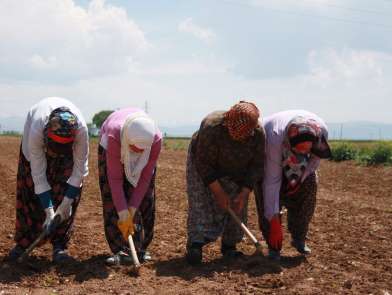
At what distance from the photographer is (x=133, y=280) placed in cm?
414

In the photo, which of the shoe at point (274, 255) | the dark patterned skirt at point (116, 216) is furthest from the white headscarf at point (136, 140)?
the shoe at point (274, 255)

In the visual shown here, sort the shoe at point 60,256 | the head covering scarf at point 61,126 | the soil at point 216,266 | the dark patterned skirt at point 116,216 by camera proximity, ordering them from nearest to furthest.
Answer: the soil at point 216,266 < the head covering scarf at point 61,126 < the dark patterned skirt at point 116,216 < the shoe at point 60,256

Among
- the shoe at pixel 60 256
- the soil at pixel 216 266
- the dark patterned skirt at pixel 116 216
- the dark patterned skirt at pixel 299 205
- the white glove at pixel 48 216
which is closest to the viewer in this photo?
the soil at pixel 216 266

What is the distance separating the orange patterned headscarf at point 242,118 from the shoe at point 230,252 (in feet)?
3.96

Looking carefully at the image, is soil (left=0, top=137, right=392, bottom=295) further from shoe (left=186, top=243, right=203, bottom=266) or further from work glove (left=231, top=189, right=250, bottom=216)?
work glove (left=231, top=189, right=250, bottom=216)

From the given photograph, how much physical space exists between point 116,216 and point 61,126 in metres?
0.86

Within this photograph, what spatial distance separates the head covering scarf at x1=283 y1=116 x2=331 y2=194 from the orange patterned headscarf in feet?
1.11

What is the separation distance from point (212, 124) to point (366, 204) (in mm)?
5367

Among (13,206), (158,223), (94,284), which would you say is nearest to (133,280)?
(94,284)

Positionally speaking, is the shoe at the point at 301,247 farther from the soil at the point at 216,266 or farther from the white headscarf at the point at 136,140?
the white headscarf at the point at 136,140

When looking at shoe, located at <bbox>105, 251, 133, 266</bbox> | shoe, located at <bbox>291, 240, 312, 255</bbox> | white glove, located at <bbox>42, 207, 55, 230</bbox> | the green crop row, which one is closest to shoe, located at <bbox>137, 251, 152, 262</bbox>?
shoe, located at <bbox>105, 251, 133, 266</bbox>

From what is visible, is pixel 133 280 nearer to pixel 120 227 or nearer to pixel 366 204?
pixel 120 227

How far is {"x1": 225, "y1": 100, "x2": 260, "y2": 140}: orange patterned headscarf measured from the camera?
4.01 metres

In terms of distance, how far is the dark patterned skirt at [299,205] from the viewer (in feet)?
15.6
